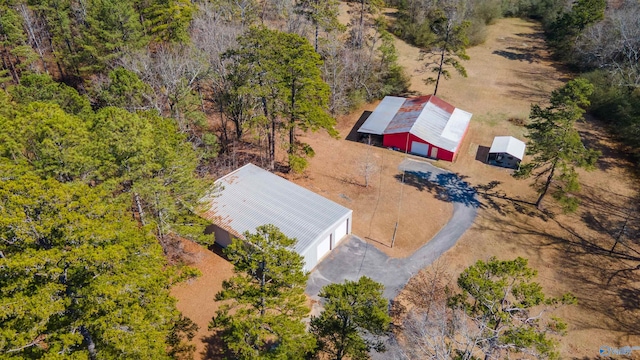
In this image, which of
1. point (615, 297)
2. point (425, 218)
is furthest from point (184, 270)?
point (615, 297)

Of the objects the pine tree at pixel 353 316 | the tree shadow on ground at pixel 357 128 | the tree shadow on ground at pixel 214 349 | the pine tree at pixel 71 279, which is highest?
the pine tree at pixel 71 279

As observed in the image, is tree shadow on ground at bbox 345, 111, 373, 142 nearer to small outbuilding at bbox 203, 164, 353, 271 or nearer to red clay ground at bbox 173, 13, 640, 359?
red clay ground at bbox 173, 13, 640, 359

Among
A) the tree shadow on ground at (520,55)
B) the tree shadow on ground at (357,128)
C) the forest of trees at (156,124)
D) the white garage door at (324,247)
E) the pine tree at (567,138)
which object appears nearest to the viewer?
the forest of trees at (156,124)

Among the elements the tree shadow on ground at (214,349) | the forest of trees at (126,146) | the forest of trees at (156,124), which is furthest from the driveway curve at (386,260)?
the forest of trees at (126,146)

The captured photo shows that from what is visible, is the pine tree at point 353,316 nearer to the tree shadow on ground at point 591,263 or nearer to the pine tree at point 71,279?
the pine tree at point 71,279

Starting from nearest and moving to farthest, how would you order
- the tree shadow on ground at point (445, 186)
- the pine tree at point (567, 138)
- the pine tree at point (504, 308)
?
1. the pine tree at point (504, 308)
2. the pine tree at point (567, 138)
3. the tree shadow on ground at point (445, 186)

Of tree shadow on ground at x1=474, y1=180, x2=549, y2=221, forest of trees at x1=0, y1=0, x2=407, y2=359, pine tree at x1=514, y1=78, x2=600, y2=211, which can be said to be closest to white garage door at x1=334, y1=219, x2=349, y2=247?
forest of trees at x1=0, y1=0, x2=407, y2=359

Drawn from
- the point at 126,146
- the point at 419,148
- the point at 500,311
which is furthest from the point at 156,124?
the point at 419,148
